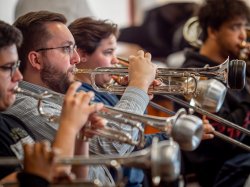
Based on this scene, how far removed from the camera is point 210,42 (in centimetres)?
421

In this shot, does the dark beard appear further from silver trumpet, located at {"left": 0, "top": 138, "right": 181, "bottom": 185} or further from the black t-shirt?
silver trumpet, located at {"left": 0, "top": 138, "right": 181, "bottom": 185}

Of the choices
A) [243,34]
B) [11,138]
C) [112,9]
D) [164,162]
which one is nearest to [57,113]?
[11,138]

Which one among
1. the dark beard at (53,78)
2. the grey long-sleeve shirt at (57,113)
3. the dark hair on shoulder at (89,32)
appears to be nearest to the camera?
the grey long-sleeve shirt at (57,113)

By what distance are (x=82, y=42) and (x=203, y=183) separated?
98cm

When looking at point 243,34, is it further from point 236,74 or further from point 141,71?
point 141,71

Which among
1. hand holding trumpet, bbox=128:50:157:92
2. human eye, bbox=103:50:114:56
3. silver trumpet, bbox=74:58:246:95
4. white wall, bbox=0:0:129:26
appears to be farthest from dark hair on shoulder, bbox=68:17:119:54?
white wall, bbox=0:0:129:26

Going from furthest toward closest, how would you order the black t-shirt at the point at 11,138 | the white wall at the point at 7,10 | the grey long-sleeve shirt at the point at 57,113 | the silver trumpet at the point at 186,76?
the white wall at the point at 7,10, the silver trumpet at the point at 186,76, the grey long-sleeve shirt at the point at 57,113, the black t-shirt at the point at 11,138

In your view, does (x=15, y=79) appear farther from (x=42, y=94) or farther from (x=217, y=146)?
(x=217, y=146)

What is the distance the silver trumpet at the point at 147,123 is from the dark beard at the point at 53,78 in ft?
0.83

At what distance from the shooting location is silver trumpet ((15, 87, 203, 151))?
2346 millimetres

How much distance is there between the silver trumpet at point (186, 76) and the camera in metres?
3.03

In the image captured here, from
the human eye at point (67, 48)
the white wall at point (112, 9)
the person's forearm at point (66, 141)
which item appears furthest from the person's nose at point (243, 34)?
the white wall at point (112, 9)

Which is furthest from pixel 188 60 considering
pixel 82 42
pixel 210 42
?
pixel 82 42

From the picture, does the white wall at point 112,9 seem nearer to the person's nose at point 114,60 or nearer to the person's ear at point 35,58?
the person's nose at point 114,60
